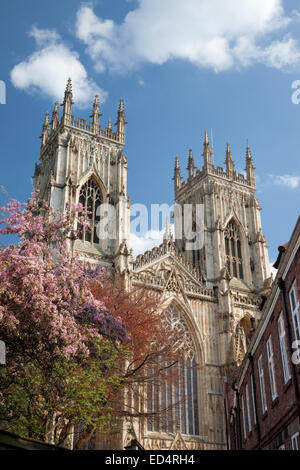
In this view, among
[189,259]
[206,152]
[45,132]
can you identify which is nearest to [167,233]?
[189,259]

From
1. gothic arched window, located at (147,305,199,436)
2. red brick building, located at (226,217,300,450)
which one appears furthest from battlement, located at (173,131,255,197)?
red brick building, located at (226,217,300,450)

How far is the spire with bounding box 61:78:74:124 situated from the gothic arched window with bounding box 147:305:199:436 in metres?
17.4

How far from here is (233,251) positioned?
44594mm

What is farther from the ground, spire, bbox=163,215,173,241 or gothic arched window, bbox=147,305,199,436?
spire, bbox=163,215,173,241

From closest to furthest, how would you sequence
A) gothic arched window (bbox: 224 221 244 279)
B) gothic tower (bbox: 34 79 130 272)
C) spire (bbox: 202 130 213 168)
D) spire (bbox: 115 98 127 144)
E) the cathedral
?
the cathedral, gothic tower (bbox: 34 79 130 272), gothic arched window (bbox: 224 221 244 279), spire (bbox: 115 98 127 144), spire (bbox: 202 130 213 168)

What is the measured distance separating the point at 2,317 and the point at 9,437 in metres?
6.59

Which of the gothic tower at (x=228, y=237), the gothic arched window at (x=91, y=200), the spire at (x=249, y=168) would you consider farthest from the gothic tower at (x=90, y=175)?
the spire at (x=249, y=168)

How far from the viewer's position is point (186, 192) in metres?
48.8

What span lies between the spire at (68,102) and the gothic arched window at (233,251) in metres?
16.3

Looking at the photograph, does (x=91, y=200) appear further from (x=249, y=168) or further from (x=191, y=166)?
(x=249, y=168)

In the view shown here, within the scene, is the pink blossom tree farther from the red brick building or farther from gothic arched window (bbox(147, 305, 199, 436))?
gothic arched window (bbox(147, 305, 199, 436))

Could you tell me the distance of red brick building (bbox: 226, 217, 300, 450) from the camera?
37.7ft

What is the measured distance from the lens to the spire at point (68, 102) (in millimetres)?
41581

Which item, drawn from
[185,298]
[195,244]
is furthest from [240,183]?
[185,298]
